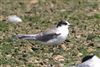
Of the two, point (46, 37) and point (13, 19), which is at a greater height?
point (46, 37)

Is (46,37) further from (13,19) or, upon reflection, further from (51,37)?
(13,19)

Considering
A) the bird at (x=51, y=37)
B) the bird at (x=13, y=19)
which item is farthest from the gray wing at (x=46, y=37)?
the bird at (x=13, y=19)

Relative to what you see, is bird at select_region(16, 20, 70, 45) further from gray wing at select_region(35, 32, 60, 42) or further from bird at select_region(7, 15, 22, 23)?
bird at select_region(7, 15, 22, 23)

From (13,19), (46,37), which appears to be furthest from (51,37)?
(13,19)

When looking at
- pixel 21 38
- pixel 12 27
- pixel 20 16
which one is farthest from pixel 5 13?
pixel 21 38

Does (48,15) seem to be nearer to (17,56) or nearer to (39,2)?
(39,2)

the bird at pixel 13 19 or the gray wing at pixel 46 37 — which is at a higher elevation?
the gray wing at pixel 46 37

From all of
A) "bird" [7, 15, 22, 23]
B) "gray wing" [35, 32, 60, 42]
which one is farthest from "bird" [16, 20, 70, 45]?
"bird" [7, 15, 22, 23]

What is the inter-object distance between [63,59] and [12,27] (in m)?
2.68

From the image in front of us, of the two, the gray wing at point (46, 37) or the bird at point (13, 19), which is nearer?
the gray wing at point (46, 37)

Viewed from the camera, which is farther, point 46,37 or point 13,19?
point 13,19

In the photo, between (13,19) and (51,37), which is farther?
(13,19)

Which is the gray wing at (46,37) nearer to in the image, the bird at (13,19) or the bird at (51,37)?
the bird at (51,37)

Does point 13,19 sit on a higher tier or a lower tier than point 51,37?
lower
